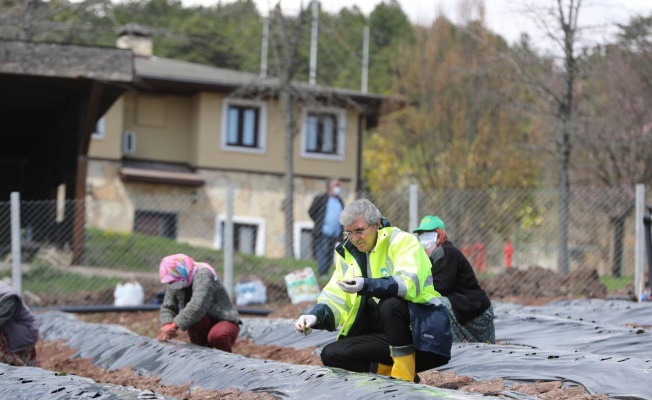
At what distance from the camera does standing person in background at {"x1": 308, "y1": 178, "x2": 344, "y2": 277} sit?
16.1 m

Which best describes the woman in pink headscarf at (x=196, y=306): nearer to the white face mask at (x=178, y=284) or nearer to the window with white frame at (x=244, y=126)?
the white face mask at (x=178, y=284)

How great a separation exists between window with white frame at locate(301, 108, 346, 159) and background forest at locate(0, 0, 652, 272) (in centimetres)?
120

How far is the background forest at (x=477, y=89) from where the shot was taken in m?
21.1

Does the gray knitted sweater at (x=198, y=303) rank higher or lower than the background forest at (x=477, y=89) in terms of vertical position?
lower

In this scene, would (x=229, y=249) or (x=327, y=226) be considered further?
(x=327, y=226)

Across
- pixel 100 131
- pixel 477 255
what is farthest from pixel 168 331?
pixel 100 131

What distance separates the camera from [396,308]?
6.75 meters

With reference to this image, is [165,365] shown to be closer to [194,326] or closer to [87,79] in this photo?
[194,326]

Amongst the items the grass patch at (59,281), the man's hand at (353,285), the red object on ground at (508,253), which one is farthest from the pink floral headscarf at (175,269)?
the grass patch at (59,281)

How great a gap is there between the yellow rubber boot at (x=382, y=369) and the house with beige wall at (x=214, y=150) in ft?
68.8

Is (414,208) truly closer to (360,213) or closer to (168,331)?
(168,331)

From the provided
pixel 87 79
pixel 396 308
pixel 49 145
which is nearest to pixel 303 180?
pixel 49 145

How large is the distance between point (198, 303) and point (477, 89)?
18684mm

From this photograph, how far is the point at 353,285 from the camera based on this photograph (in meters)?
6.45
